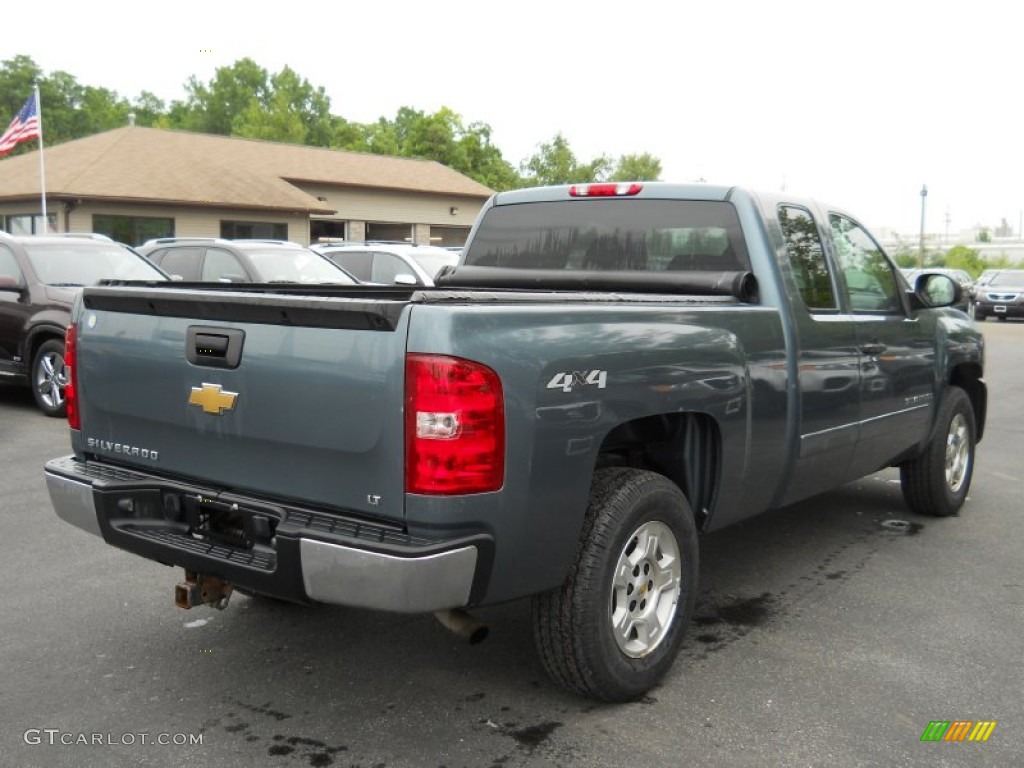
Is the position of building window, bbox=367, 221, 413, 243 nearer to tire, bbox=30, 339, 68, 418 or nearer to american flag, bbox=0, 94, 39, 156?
american flag, bbox=0, 94, 39, 156

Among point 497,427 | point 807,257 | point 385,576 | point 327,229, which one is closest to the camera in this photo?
point 385,576

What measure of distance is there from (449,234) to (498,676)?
38486 mm

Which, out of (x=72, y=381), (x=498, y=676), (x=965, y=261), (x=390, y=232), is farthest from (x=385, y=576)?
(x=965, y=261)

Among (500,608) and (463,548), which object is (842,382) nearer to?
(500,608)

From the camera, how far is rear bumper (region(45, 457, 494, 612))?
3.10m

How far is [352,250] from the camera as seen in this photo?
16109mm

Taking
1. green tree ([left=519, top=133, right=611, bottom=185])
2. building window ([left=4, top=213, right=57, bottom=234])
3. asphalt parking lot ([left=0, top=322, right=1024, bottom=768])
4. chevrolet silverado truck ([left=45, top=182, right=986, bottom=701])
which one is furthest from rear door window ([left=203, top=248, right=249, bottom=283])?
green tree ([left=519, top=133, right=611, bottom=185])

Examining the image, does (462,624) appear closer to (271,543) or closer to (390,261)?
(271,543)

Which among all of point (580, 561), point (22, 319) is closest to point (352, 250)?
point (22, 319)

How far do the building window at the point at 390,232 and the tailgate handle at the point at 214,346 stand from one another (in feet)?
119

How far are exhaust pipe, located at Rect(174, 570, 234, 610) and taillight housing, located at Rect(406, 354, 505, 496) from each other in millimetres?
1107

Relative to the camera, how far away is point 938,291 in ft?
20.4

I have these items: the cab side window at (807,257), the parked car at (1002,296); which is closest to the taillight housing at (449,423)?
the cab side window at (807,257)

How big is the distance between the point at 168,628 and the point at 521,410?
88.0 inches
